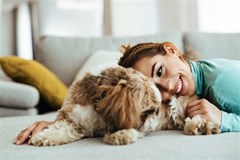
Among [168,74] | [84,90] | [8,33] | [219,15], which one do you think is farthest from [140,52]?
[8,33]

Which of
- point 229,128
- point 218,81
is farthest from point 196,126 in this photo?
point 218,81

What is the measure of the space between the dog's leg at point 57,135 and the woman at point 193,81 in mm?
78

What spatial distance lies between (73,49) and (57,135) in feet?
5.25

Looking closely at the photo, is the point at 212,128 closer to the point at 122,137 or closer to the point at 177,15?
the point at 122,137

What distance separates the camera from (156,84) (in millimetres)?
1285

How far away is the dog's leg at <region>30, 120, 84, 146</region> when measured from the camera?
1.22 m

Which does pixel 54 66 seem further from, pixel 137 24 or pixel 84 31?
pixel 84 31

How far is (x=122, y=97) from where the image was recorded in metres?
1.11

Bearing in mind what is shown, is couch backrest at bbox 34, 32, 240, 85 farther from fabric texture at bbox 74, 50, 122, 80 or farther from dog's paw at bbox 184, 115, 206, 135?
dog's paw at bbox 184, 115, 206, 135

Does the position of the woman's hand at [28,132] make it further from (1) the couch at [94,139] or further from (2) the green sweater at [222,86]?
(2) the green sweater at [222,86]

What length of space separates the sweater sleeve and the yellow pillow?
55.7 inches

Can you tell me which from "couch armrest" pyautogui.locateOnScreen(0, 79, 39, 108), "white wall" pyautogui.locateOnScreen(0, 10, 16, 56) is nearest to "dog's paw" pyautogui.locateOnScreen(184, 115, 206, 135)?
"couch armrest" pyautogui.locateOnScreen(0, 79, 39, 108)

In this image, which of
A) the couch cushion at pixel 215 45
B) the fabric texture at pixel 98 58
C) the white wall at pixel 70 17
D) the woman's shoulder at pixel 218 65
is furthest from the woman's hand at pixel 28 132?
the white wall at pixel 70 17

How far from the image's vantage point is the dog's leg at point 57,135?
122 centimetres
